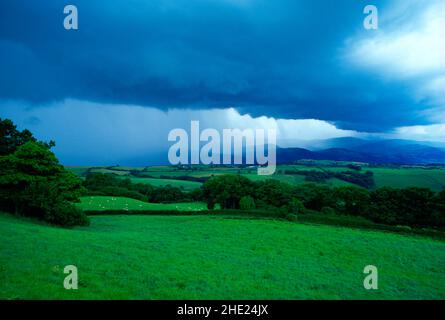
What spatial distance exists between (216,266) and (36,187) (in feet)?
82.5

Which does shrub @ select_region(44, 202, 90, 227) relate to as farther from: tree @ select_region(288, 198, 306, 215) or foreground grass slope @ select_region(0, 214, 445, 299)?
tree @ select_region(288, 198, 306, 215)

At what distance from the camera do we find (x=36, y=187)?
32594 millimetres

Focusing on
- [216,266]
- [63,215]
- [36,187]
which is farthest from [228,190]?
[216,266]

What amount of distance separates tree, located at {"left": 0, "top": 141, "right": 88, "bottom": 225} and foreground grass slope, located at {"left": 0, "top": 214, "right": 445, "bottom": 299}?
289cm

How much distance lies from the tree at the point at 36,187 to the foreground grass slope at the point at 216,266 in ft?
9.48

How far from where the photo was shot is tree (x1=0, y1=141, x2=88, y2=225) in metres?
32.0

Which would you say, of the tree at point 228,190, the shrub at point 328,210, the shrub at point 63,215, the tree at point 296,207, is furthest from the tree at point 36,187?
the shrub at point 328,210

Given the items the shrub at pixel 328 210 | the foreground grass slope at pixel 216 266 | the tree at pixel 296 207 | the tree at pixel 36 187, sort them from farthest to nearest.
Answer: the shrub at pixel 328 210
the tree at pixel 296 207
the tree at pixel 36 187
the foreground grass slope at pixel 216 266

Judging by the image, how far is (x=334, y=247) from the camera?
92.3 feet

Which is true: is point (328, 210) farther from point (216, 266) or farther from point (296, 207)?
point (216, 266)

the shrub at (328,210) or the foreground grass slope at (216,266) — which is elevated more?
Result: the foreground grass slope at (216,266)

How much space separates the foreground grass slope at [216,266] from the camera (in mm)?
13961

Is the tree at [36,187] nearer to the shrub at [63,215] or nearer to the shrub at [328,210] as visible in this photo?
the shrub at [63,215]
